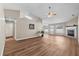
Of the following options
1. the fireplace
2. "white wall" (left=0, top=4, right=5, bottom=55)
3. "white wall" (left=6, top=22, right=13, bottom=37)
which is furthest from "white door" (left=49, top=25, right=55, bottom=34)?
"white wall" (left=0, top=4, right=5, bottom=55)

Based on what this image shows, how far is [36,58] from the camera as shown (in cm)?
156

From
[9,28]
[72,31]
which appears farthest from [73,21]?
[9,28]

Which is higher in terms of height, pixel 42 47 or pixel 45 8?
pixel 45 8

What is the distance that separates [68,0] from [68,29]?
547 mm

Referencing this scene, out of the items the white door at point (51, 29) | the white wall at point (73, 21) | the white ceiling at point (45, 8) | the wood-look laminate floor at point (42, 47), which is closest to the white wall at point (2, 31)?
the wood-look laminate floor at point (42, 47)

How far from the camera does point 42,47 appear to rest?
1597mm

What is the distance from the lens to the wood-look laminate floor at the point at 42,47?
5.01ft

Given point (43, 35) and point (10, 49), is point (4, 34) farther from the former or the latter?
point (43, 35)

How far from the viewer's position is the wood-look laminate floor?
5.01 feet

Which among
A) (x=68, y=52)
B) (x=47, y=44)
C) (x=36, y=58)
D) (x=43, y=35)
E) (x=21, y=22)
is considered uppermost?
(x=21, y=22)

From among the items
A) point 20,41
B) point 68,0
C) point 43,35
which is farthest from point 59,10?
point 20,41

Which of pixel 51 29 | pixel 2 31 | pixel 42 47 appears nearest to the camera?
pixel 2 31

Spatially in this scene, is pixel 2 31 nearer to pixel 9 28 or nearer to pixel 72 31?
pixel 9 28

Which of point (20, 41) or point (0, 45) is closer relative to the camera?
point (0, 45)
